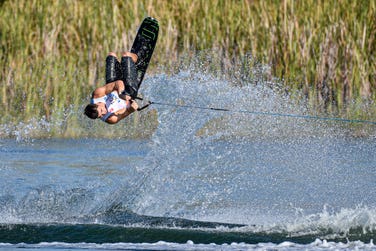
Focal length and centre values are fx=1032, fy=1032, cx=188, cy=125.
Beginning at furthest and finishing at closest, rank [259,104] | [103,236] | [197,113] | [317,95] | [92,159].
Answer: [317,95] < [92,159] < [259,104] < [197,113] < [103,236]

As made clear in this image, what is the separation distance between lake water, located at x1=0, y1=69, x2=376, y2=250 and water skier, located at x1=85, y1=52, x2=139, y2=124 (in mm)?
899

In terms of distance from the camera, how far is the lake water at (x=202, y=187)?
309 inches

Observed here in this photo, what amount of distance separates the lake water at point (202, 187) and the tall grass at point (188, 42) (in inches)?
28.6

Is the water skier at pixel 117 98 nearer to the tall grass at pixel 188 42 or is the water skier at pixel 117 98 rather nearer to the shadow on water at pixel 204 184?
the shadow on water at pixel 204 184

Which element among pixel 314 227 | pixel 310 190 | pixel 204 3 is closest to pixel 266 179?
pixel 310 190

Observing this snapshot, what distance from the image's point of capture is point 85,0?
14.5 meters

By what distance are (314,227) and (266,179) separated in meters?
2.59

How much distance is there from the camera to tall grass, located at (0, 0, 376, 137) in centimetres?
1378

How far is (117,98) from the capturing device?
843cm

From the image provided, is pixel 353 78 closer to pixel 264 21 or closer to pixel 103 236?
pixel 264 21

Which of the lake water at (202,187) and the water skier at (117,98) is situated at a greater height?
the water skier at (117,98)

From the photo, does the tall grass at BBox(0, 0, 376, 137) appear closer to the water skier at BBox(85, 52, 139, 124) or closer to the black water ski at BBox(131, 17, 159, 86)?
the black water ski at BBox(131, 17, 159, 86)

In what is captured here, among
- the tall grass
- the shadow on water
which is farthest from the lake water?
the tall grass

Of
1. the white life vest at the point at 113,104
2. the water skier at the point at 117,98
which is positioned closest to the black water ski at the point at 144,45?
the water skier at the point at 117,98
